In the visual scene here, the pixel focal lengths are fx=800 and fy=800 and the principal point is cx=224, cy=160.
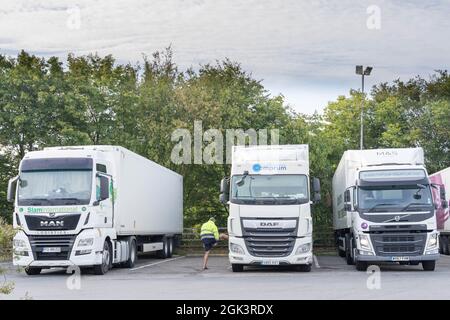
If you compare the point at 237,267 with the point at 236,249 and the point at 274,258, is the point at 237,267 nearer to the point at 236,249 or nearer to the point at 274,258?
the point at 236,249

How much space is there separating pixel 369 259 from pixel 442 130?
33.4 m

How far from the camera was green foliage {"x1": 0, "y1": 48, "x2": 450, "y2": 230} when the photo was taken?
39656mm

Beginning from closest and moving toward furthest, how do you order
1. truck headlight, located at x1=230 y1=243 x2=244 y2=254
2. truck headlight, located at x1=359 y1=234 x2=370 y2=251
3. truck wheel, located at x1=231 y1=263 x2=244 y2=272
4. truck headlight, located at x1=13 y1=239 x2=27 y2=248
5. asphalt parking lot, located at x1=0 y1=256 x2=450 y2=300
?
asphalt parking lot, located at x1=0 y1=256 x2=450 y2=300, truck headlight, located at x1=13 y1=239 x2=27 y2=248, truck headlight, located at x1=359 y1=234 x2=370 y2=251, truck headlight, located at x1=230 y1=243 x2=244 y2=254, truck wheel, located at x1=231 y1=263 x2=244 y2=272

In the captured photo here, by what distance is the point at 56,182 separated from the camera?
21.8 metres

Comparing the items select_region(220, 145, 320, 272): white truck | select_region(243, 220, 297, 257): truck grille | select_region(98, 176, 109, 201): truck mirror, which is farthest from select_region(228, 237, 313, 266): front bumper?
select_region(98, 176, 109, 201): truck mirror

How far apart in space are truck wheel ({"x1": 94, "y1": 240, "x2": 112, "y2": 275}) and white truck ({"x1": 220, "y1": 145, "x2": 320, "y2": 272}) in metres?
3.54

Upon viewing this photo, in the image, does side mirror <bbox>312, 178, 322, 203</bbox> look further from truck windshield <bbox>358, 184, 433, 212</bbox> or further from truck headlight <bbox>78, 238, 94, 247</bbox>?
truck headlight <bbox>78, 238, 94, 247</bbox>

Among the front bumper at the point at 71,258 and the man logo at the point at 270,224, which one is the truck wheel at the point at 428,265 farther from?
the front bumper at the point at 71,258

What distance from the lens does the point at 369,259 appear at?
2216 cm

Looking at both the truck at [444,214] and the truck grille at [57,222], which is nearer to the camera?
the truck grille at [57,222]

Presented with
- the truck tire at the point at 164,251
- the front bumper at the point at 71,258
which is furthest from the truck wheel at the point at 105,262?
the truck tire at the point at 164,251

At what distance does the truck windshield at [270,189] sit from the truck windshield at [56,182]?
417 centimetres

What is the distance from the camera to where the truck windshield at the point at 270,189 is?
879 inches
